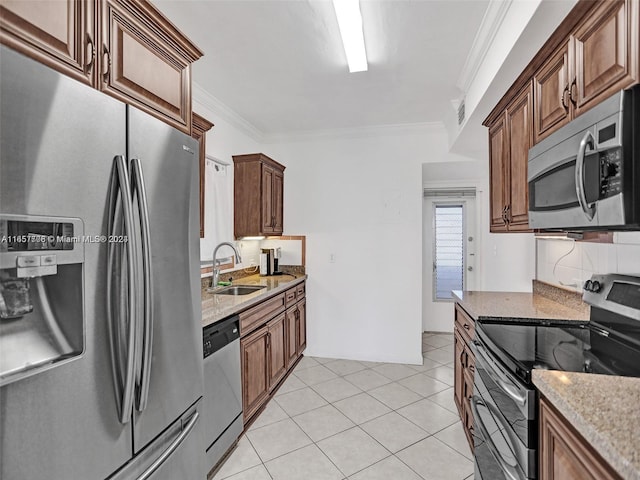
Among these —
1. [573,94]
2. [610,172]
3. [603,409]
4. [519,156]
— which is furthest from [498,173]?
[603,409]

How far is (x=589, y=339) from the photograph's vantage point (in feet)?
5.14

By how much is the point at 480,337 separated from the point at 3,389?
6.38ft

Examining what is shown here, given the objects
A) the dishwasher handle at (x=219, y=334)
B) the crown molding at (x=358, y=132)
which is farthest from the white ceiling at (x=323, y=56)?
the dishwasher handle at (x=219, y=334)

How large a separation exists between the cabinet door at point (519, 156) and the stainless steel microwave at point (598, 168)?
16.5 inches

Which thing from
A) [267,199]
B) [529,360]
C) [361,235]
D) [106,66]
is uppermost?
[106,66]

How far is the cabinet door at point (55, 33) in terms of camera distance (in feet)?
2.87

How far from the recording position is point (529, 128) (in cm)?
191

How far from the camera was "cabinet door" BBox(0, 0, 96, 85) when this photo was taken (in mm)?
875

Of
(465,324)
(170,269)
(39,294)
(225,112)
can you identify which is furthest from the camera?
(225,112)

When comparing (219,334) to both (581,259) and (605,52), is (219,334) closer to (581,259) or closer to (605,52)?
(605,52)

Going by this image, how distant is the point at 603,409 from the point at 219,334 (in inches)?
71.4

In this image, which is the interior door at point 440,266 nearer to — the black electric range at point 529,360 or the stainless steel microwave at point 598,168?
the black electric range at point 529,360

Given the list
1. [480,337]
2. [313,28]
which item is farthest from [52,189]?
[480,337]

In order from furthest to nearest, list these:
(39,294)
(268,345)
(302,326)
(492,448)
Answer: (302,326) < (268,345) < (492,448) < (39,294)
